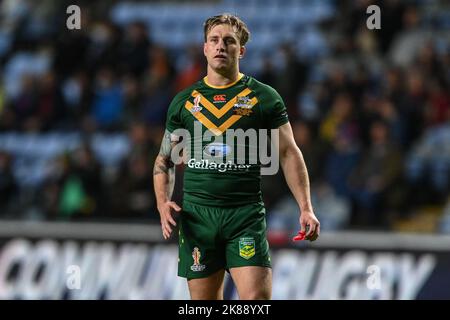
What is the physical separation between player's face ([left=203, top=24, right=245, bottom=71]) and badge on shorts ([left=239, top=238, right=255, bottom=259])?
1.08 metres

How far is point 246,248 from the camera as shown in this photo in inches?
258

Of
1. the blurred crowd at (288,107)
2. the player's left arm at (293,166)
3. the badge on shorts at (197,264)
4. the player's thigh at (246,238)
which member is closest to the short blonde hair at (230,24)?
the player's left arm at (293,166)

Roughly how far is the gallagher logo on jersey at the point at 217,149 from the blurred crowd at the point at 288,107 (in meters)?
5.59

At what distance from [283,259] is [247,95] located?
14.8 ft

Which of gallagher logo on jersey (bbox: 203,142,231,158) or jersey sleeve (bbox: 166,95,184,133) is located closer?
gallagher logo on jersey (bbox: 203,142,231,158)

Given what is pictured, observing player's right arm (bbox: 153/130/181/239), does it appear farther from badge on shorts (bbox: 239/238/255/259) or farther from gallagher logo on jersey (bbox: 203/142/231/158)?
badge on shorts (bbox: 239/238/255/259)

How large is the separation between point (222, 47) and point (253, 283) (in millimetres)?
1459

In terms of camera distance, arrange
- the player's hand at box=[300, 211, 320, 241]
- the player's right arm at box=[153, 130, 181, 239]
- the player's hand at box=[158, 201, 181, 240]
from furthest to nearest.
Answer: the player's right arm at box=[153, 130, 181, 239]
the player's hand at box=[300, 211, 320, 241]
the player's hand at box=[158, 201, 181, 240]

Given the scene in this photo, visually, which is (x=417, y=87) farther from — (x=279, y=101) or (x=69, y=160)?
(x=279, y=101)

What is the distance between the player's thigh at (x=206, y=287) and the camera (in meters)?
6.68

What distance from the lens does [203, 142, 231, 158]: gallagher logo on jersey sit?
21.8ft

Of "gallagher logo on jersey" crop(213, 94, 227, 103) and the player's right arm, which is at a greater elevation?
"gallagher logo on jersey" crop(213, 94, 227, 103)

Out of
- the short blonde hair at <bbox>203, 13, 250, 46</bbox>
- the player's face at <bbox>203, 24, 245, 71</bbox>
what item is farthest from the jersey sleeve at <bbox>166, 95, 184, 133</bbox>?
the short blonde hair at <bbox>203, 13, 250, 46</bbox>

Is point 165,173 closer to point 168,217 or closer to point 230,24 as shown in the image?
point 168,217
